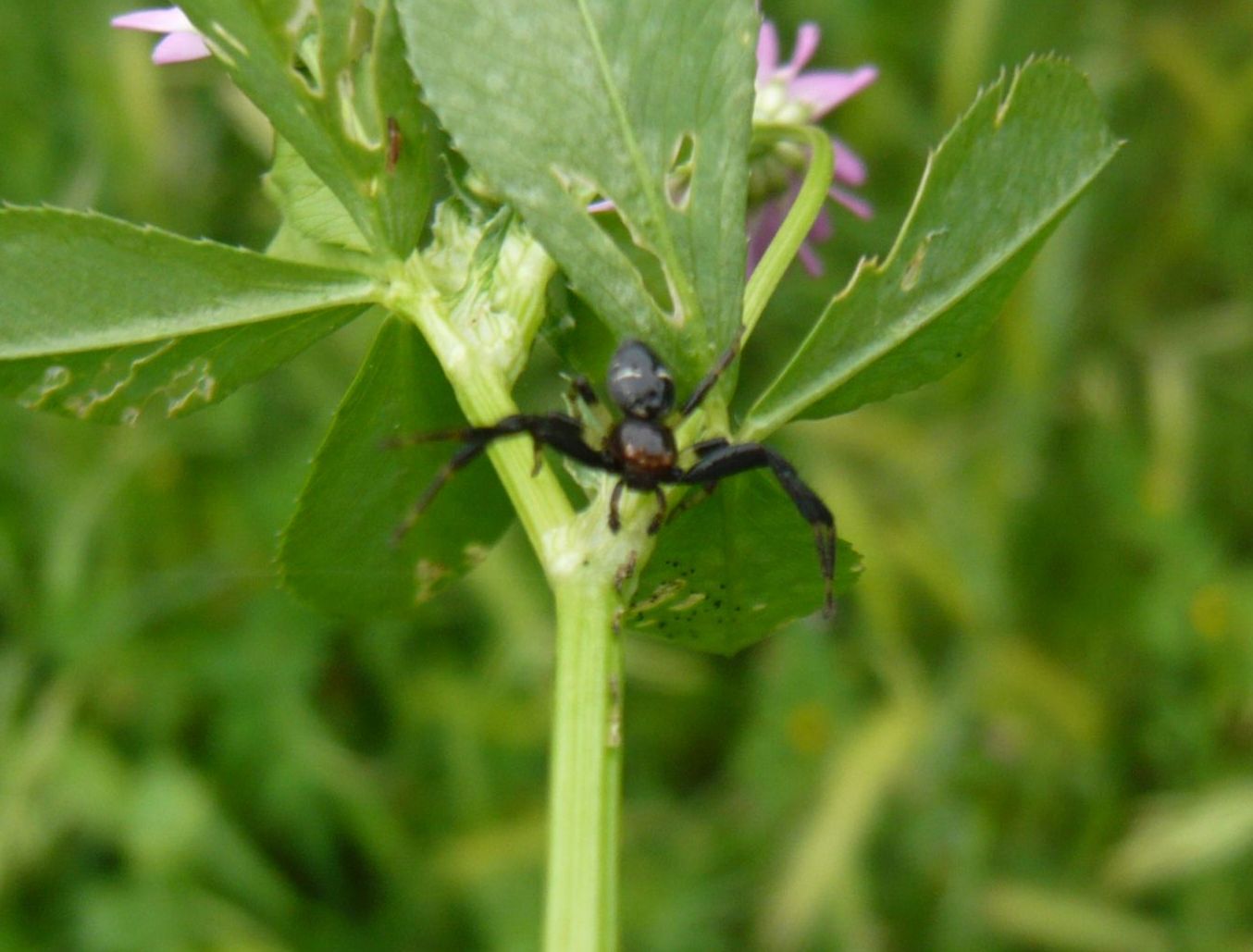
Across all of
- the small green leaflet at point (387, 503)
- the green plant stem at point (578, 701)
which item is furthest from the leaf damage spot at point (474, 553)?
the green plant stem at point (578, 701)

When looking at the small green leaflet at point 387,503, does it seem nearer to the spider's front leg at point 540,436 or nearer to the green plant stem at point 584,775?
the spider's front leg at point 540,436

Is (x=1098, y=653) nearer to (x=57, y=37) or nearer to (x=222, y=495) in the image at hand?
(x=222, y=495)

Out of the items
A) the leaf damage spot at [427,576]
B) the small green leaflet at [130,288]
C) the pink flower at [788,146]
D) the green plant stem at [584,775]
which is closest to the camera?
the green plant stem at [584,775]

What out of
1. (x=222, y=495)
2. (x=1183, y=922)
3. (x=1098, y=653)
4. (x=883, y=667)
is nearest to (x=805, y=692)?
(x=883, y=667)

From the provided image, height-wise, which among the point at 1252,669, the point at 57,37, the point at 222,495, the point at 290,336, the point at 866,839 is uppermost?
the point at 57,37

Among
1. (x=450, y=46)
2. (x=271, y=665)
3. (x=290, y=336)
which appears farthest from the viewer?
(x=271, y=665)

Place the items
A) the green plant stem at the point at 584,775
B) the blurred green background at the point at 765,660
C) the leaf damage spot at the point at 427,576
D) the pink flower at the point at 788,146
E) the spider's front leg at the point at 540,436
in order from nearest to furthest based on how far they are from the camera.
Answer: the green plant stem at the point at 584,775 → the spider's front leg at the point at 540,436 → the leaf damage spot at the point at 427,576 → the pink flower at the point at 788,146 → the blurred green background at the point at 765,660

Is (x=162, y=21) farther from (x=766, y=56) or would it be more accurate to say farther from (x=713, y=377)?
(x=766, y=56)
